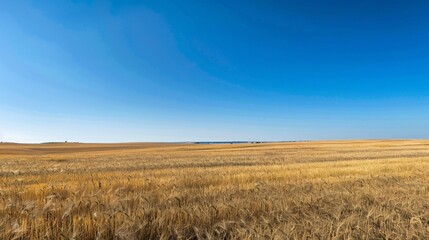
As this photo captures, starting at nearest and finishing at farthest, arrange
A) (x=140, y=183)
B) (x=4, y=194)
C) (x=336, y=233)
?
(x=336, y=233)
(x=4, y=194)
(x=140, y=183)

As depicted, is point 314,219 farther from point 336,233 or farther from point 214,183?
point 214,183

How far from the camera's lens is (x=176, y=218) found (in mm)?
5535

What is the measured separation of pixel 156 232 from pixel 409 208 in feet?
16.7

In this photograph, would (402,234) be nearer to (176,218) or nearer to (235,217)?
(235,217)

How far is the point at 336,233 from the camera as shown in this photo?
4.21 m

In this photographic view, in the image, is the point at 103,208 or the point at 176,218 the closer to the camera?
the point at 176,218

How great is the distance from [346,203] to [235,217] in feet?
8.76

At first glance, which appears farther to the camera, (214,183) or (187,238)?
(214,183)

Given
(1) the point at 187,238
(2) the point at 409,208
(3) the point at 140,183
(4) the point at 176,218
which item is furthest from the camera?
(3) the point at 140,183

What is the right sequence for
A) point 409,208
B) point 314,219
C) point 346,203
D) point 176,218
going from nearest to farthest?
point 314,219, point 176,218, point 409,208, point 346,203


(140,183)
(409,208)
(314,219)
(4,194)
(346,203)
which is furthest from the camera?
(140,183)

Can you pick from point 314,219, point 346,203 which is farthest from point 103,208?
point 346,203

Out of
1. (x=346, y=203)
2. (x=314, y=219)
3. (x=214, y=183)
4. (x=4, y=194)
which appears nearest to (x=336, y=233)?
(x=314, y=219)

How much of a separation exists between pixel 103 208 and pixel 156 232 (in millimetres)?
1882
